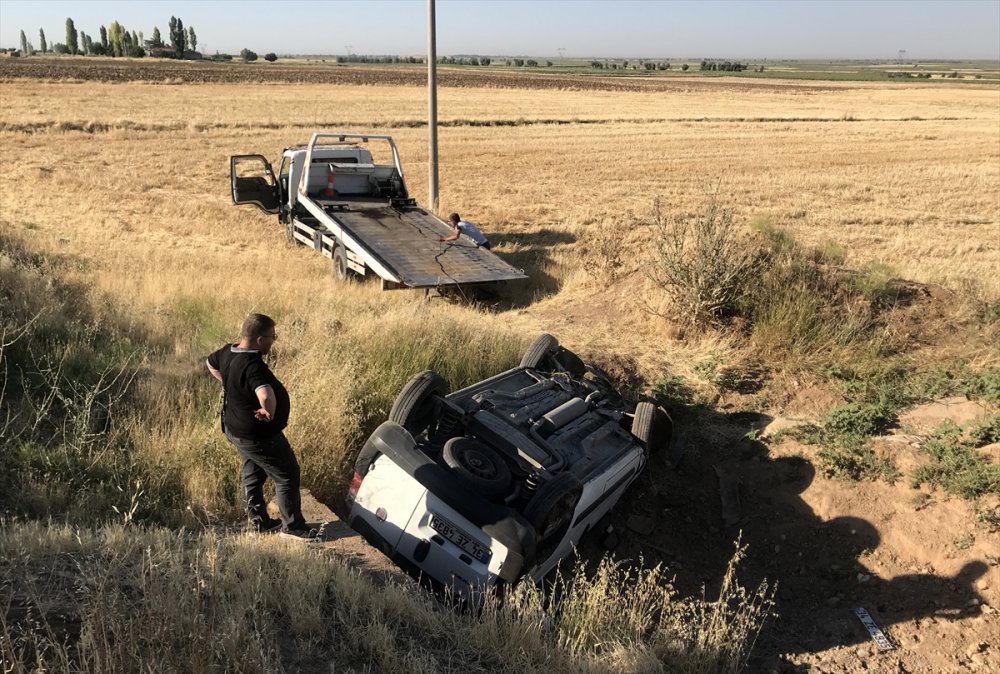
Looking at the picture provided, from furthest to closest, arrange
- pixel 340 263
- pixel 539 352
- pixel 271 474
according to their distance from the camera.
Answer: pixel 340 263 → pixel 539 352 → pixel 271 474

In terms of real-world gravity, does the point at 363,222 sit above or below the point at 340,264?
above

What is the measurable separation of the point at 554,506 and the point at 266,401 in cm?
170

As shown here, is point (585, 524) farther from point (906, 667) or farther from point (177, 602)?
point (177, 602)

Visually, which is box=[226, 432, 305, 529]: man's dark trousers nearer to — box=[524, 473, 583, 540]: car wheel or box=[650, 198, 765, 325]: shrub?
box=[524, 473, 583, 540]: car wheel

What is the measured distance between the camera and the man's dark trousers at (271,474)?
4164 mm

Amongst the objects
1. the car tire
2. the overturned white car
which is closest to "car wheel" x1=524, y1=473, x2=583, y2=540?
the overturned white car

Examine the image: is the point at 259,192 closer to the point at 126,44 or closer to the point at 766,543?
the point at 766,543

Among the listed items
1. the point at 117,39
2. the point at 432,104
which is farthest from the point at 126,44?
the point at 432,104

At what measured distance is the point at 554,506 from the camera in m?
4.09

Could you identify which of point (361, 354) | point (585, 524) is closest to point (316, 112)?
point (361, 354)

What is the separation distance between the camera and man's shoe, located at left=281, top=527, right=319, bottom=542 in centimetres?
416

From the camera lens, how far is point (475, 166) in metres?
21.4

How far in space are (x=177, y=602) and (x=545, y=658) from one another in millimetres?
1622

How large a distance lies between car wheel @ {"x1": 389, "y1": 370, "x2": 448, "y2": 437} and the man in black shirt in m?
0.77
